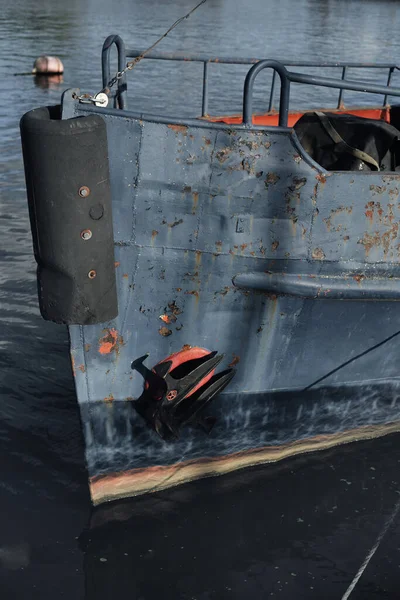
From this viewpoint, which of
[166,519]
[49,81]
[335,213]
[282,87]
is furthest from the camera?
[49,81]

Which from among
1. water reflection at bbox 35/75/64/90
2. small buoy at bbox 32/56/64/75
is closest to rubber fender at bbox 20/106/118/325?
water reflection at bbox 35/75/64/90

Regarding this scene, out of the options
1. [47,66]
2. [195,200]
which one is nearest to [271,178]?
[195,200]

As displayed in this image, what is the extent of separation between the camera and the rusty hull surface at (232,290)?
3955 mm

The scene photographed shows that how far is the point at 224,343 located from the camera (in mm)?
4449

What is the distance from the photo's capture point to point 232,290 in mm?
4285

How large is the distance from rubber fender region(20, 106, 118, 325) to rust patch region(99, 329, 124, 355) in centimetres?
24

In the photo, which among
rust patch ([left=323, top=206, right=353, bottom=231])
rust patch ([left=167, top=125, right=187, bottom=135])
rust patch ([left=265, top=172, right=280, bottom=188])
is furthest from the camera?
rust patch ([left=323, top=206, right=353, bottom=231])

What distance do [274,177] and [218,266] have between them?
2.12 feet

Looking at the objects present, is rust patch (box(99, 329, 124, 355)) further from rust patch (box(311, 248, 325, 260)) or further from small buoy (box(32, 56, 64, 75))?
small buoy (box(32, 56, 64, 75))

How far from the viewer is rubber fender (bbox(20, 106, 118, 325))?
3553 mm

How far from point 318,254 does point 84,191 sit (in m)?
1.53

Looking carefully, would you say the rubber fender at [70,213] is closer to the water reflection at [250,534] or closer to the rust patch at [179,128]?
the rust patch at [179,128]

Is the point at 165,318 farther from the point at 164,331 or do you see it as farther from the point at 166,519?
the point at 166,519

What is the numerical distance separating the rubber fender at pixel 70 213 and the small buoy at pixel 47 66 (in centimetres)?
1970
